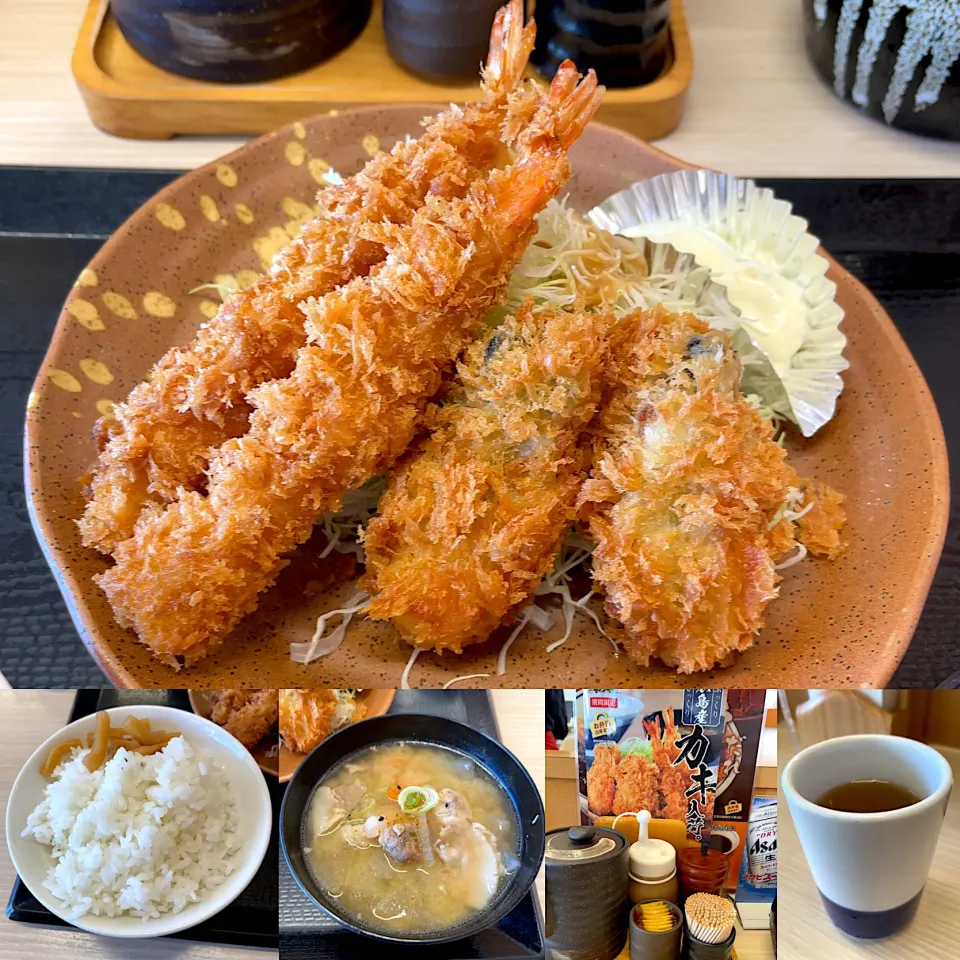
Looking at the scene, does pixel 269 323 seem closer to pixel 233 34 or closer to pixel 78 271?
pixel 78 271

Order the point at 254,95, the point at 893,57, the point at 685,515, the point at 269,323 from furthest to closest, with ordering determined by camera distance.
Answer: the point at 254,95
the point at 893,57
the point at 269,323
the point at 685,515

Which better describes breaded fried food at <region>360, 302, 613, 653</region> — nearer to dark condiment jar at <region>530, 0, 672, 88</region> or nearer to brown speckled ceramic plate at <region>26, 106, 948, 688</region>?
brown speckled ceramic plate at <region>26, 106, 948, 688</region>

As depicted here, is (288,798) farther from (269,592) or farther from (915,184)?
(915,184)

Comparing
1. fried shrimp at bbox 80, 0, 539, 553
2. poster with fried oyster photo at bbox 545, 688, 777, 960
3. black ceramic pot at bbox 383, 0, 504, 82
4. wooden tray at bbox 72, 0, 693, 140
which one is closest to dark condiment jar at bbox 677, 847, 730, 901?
poster with fried oyster photo at bbox 545, 688, 777, 960

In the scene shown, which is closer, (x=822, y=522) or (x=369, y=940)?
(x=369, y=940)

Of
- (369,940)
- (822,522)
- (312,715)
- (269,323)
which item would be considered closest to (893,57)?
(822,522)

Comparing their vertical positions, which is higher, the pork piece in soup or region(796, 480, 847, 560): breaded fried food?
the pork piece in soup
